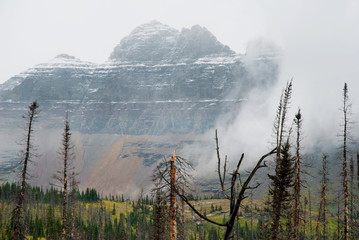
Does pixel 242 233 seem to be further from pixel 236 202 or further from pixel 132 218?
pixel 236 202

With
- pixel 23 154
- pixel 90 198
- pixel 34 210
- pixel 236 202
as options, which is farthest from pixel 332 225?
pixel 236 202

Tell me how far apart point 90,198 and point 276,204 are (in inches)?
5627

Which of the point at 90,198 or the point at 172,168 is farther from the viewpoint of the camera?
the point at 90,198

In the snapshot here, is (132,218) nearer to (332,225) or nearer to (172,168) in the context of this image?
(332,225)

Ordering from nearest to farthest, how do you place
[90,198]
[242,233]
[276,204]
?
[276,204], [242,233], [90,198]

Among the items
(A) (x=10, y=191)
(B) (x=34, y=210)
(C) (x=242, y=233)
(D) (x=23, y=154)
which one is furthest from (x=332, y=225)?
(D) (x=23, y=154)

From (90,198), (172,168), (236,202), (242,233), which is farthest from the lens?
(90,198)

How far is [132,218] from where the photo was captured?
130 m

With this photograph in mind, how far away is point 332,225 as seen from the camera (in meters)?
145

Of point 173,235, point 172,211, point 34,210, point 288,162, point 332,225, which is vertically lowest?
point 332,225

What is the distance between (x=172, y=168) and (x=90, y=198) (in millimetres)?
148869

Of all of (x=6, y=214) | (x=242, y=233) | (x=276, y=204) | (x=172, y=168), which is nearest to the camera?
(x=172, y=168)

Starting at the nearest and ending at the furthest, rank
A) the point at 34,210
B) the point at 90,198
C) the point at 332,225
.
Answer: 1. the point at 34,210
2. the point at 332,225
3. the point at 90,198

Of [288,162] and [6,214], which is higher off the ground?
[288,162]
